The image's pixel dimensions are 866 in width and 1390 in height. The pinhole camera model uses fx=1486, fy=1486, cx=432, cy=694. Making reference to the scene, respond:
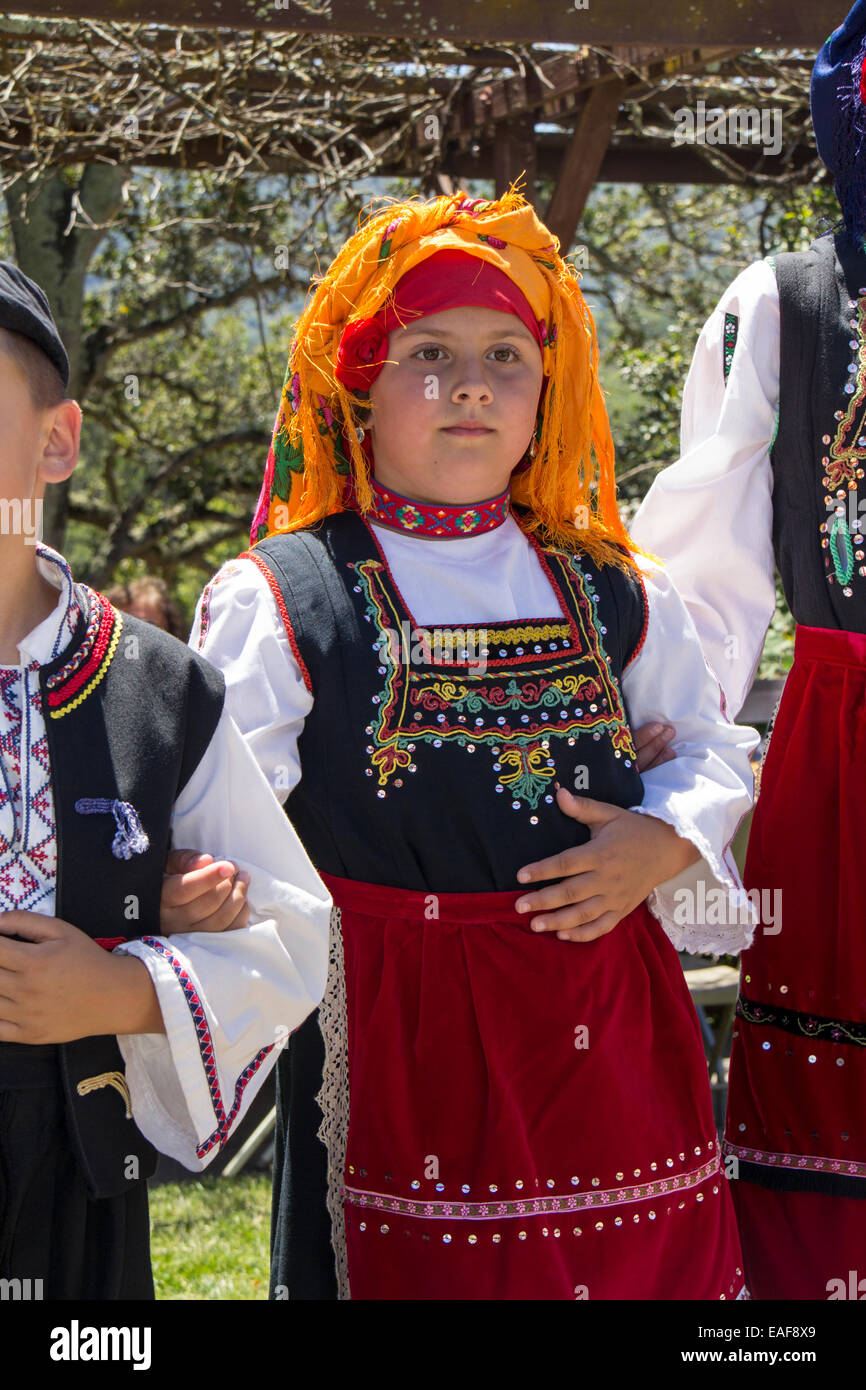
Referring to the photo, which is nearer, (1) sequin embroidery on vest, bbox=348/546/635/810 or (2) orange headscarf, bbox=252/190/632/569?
(1) sequin embroidery on vest, bbox=348/546/635/810

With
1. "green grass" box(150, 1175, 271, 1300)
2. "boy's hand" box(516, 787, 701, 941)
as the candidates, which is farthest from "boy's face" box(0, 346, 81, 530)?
"green grass" box(150, 1175, 271, 1300)

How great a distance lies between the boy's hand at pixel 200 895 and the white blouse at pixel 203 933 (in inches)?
0.7

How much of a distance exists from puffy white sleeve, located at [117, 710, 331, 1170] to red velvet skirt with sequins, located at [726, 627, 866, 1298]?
Answer: 80cm

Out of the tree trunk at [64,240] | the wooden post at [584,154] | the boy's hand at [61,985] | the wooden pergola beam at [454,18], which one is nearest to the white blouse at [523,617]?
the boy's hand at [61,985]

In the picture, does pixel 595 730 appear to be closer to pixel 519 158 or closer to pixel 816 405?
pixel 816 405

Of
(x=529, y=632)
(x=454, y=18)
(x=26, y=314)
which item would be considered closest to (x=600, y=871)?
(x=529, y=632)

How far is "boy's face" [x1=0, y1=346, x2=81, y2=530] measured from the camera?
150cm

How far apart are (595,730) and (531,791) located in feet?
0.41

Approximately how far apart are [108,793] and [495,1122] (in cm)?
61

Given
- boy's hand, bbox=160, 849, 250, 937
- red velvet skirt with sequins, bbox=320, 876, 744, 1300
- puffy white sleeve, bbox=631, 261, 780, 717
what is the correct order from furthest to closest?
puffy white sleeve, bbox=631, 261, 780, 717
red velvet skirt with sequins, bbox=320, 876, 744, 1300
boy's hand, bbox=160, 849, 250, 937

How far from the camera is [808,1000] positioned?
82.7 inches

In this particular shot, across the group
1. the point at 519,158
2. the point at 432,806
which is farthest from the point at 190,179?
the point at 432,806

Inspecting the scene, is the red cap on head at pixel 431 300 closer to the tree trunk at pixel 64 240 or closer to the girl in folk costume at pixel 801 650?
the girl in folk costume at pixel 801 650

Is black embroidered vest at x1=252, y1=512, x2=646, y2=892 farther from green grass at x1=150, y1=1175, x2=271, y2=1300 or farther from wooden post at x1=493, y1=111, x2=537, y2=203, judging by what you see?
wooden post at x1=493, y1=111, x2=537, y2=203
